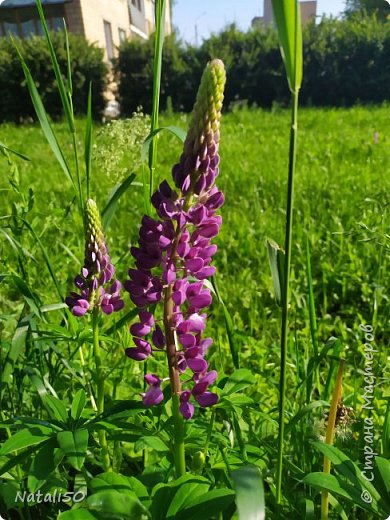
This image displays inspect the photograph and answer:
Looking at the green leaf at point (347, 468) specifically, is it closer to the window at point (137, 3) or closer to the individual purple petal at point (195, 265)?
the individual purple petal at point (195, 265)

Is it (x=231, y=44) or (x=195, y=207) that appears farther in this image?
(x=231, y=44)

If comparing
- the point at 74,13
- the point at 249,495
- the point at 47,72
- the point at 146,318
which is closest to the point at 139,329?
the point at 146,318

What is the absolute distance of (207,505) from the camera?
89cm

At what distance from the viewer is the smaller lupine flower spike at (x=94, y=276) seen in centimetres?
117

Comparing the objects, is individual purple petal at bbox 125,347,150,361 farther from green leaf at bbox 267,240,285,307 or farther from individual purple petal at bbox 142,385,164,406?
green leaf at bbox 267,240,285,307

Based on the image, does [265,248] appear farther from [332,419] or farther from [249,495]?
[249,495]

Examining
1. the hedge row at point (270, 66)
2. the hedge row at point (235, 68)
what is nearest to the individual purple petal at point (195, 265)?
the hedge row at point (235, 68)

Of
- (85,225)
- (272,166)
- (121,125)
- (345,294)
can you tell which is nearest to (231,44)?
(272,166)

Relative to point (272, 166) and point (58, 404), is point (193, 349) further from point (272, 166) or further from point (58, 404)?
point (272, 166)

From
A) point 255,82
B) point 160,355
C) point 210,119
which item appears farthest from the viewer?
point 255,82

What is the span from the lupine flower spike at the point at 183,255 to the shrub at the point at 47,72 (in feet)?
5.05

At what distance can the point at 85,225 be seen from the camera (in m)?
1.18

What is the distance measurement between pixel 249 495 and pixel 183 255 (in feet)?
1.37

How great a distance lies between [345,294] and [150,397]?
1.67m
